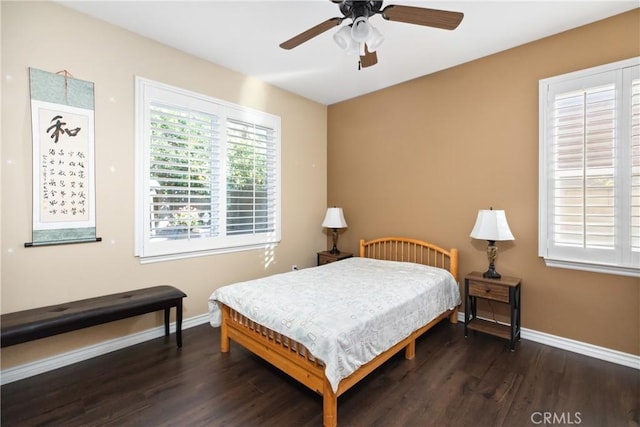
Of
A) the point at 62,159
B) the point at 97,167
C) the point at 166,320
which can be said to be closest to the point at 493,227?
the point at 166,320

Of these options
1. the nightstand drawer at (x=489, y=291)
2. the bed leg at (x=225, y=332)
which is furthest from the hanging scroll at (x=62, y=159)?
the nightstand drawer at (x=489, y=291)

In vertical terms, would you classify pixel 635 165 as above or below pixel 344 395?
above

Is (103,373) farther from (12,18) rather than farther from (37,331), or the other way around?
Result: (12,18)

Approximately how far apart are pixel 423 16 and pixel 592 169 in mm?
2059

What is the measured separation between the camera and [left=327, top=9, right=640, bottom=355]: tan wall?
2609 mm

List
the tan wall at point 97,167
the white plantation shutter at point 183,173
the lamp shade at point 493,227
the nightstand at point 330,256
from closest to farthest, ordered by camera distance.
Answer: the tan wall at point 97,167 < the lamp shade at point 493,227 < the white plantation shutter at point 183,173 < the nightstand at point 330,256

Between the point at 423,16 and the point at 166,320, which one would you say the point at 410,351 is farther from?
the point at 423,16

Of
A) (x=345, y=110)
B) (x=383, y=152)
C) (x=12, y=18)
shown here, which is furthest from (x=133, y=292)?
(x=345, y=110)

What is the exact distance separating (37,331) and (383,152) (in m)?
3.92

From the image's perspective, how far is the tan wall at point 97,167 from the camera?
2244 mm

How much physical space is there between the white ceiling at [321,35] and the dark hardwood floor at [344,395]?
2.96 metres

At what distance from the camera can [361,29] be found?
1.90 meters

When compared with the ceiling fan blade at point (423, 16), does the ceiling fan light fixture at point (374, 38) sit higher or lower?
lower

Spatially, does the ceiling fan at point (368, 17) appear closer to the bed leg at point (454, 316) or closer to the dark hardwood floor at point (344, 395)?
the dark hardwood floor at point (344, 395)
